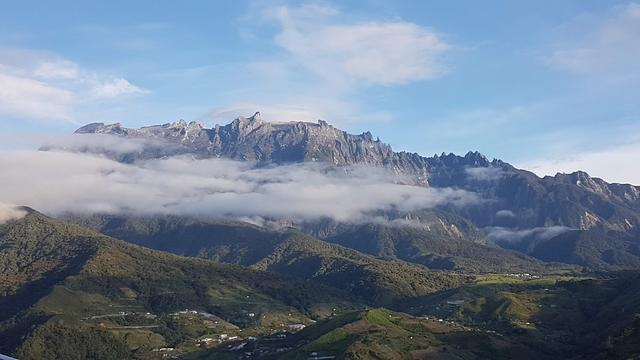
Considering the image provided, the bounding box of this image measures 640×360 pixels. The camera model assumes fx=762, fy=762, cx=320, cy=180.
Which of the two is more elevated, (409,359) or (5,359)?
(5,359)

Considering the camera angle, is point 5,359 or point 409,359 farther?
point 409,359

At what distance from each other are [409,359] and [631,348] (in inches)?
2156

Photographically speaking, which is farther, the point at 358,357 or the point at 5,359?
the point at 358,357

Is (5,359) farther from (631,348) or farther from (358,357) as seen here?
(631,348)

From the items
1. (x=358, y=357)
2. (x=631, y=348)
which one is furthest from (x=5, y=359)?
(x=631, y=348)

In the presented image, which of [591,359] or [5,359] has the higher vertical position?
[5,359]

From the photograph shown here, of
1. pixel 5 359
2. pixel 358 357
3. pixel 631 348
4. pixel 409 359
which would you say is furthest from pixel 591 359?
pixel 5 359

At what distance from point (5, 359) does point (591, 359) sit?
515 feet

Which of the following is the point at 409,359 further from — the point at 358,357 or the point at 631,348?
the point at 631,348

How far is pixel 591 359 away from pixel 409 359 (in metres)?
47.5

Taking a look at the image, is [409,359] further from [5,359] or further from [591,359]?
[5,359]

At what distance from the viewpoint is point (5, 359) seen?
Result: 86.8m

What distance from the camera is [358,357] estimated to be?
19362cm

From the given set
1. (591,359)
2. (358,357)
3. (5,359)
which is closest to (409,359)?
(358,357)
